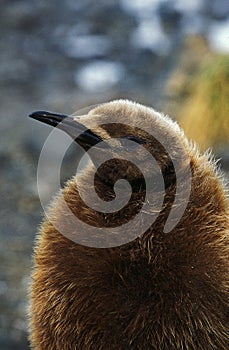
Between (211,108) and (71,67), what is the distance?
219 centimetres

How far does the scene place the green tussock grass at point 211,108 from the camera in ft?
5.71

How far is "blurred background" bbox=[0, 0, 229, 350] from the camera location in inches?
116

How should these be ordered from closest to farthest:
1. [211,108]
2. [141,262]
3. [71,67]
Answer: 1. [141,262]
2. [211,108]
3. [71,67]

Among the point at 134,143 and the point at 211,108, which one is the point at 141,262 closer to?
the point at 134,143

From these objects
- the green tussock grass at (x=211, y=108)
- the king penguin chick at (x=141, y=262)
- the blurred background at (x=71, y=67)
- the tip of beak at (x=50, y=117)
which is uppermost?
the blurred background at (x=71, y=67)

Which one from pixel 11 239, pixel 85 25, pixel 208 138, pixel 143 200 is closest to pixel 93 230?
pixel 143 200

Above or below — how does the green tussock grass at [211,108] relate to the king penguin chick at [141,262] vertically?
above

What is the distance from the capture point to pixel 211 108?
1.81 metres

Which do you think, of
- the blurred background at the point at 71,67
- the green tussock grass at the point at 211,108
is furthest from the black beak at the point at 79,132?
the blurred background at the point at 71,67

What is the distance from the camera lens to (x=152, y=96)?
357 centimetres

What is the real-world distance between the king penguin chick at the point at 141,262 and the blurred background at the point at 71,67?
43.7 inches

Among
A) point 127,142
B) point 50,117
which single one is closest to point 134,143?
point 127,142

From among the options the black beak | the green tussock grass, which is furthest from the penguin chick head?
the green tussock grass

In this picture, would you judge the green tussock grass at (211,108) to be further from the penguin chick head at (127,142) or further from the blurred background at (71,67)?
the blurred background at (71,67)
